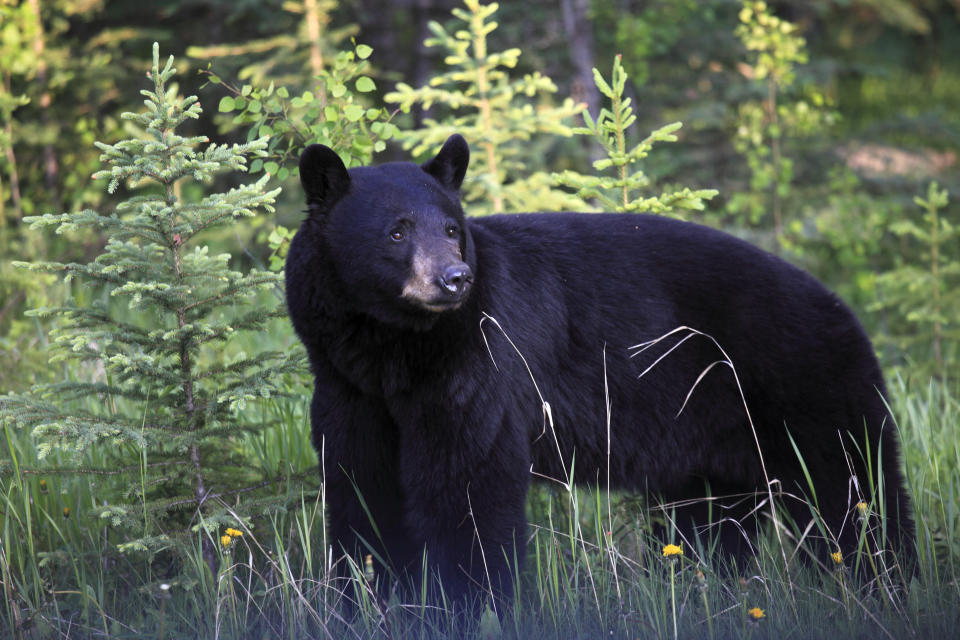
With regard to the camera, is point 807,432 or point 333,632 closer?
point 333,632

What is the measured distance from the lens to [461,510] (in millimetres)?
2965

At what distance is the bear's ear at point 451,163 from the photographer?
326 centimetres

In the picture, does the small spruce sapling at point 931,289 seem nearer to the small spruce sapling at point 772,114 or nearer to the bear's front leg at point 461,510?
the small spruce sapling at point 772,114

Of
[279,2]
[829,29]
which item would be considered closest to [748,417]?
[279,2]

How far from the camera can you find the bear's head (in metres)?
2.91

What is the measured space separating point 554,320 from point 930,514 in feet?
6.31

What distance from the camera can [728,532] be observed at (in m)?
3.92

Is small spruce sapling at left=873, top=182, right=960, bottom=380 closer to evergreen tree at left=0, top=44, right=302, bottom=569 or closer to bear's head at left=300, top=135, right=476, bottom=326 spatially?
bear's head at left=300, top=135, right=476, bottom=326

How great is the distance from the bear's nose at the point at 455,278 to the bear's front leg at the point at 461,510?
0.46 metres

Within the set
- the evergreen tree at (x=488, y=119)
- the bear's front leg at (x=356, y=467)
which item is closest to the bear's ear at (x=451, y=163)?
the bear's front leg at (x=356, y=467)

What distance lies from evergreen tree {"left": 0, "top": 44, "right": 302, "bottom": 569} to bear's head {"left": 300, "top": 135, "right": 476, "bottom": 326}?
12.2 inches

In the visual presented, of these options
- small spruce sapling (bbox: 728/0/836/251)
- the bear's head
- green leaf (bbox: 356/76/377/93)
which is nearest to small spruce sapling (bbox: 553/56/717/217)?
green leaf (bbox: 356/76/377/93)

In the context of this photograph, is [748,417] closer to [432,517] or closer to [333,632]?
[432,517]

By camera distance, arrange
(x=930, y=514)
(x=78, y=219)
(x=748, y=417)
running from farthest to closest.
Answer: (x=930, y=514)
(x=748, y=417)
(x=78, y=219)
